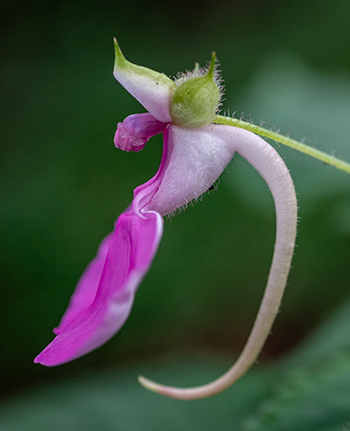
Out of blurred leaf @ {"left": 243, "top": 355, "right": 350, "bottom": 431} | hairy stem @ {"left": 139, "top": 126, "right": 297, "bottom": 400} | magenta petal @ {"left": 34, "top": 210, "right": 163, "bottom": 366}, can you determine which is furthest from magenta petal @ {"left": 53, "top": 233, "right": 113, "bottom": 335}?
blurred leaf @ {"left": 243, "top": 355, "right": 350, "bottom": 431}

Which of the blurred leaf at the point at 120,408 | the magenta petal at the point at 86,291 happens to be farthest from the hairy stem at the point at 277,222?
the blurred leaf at the point at 120,408

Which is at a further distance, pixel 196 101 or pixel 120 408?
pixel 120 408

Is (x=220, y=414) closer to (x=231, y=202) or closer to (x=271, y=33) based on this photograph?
(x=231, y=202)

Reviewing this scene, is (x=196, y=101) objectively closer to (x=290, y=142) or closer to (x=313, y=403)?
(x=290, y=142)

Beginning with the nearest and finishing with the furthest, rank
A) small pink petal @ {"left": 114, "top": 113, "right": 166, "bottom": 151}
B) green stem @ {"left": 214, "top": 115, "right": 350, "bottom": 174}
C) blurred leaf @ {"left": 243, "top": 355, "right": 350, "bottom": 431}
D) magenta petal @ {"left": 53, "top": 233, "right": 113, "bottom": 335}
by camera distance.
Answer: green stem @ {"left": 214, "top": 115, "right": 350, "bottom": 174}
small pink petal @ {"left": 114, "top": 113, "right": 166, "bottom": 151}
magenta petal @ {"left": 53, "top": 233, "right": 113, "bottom": 335}
blurred leaf @ {"left": 243, "top": 355, "right": 350, "bottom": 431}

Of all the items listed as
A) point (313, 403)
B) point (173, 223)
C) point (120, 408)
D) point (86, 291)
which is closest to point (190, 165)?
point (86, 291)

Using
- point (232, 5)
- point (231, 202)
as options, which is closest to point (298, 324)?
point (231, 202)

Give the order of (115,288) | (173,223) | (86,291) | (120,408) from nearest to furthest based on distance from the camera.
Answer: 1. (115,288)
2. (86,291)
3. (120,408)
4. (173,223)

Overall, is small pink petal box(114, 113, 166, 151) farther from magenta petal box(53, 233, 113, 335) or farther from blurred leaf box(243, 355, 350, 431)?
blurred leaf box(243, 355, 350, 431)
